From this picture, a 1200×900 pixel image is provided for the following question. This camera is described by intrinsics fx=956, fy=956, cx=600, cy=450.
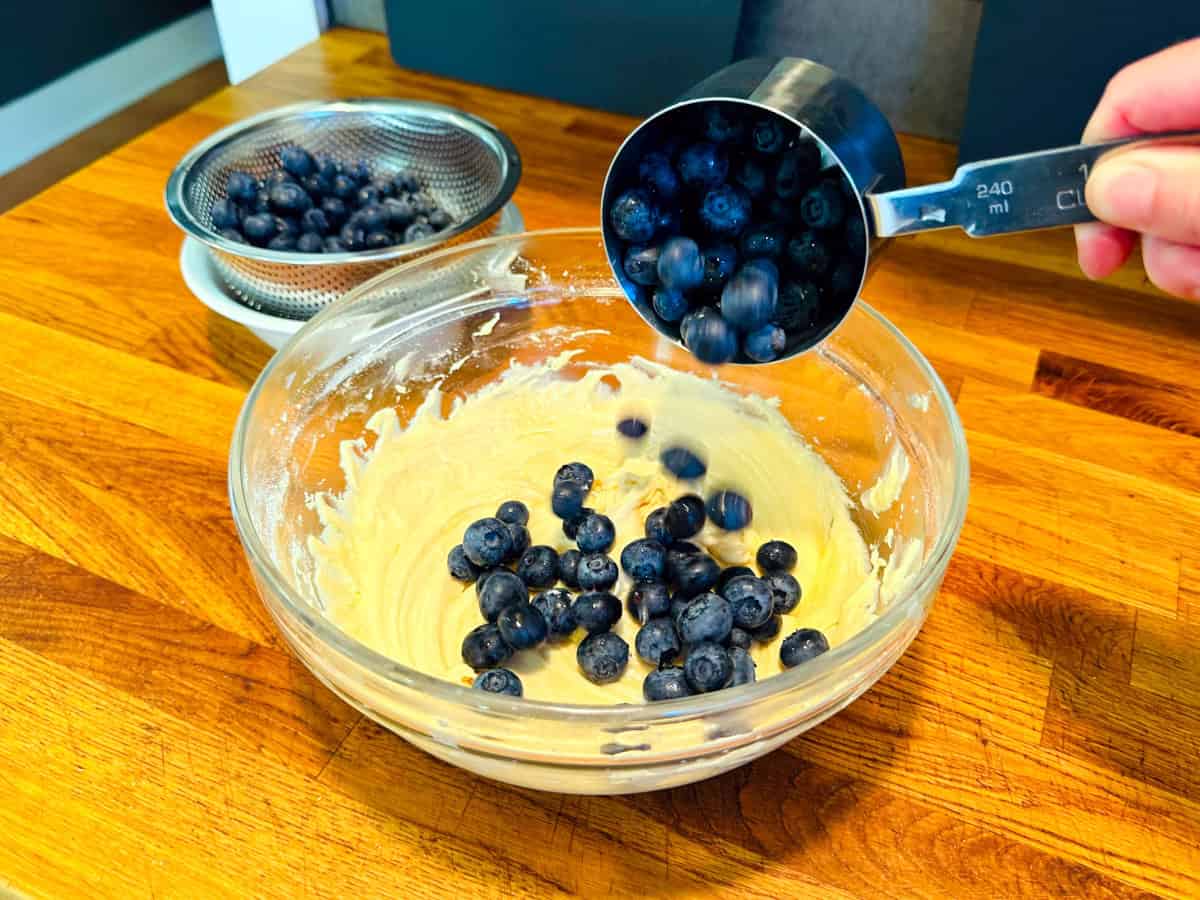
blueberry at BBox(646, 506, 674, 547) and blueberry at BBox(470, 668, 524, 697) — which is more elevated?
blueberry at BBox(470, 668, 524, 697)

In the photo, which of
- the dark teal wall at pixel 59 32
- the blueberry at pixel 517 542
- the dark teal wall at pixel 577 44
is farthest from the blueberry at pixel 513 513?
the dark teal wall at pixel 59 32

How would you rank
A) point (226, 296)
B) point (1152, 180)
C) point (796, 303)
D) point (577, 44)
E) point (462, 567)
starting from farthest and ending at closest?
point (577, 44)
point (226, 296)
point (462, 567)
point (796, 303)
point (1152, 180)

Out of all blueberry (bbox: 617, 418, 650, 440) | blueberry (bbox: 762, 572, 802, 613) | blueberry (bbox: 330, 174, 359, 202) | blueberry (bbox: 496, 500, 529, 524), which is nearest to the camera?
blueberry (bbox: 762, 572, 802, 613)

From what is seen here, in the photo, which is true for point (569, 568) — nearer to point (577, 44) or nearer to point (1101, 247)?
point (1101, 247)

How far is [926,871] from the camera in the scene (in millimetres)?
817

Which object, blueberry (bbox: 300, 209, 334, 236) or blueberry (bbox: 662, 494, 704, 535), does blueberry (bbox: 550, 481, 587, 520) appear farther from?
blueberry (bbox: 300, 209, 334, 236)

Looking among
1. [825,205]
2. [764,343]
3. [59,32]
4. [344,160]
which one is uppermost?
[825,205]

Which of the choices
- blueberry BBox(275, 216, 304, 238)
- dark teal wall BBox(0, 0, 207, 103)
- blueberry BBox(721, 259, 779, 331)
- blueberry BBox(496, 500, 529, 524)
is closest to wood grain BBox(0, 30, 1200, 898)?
blueberry BBox(275, 216, 304, 238)

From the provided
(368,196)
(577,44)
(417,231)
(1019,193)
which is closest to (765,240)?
(1019,193)

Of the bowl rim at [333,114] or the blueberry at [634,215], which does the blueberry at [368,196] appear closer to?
the bowl rim at [333,114]

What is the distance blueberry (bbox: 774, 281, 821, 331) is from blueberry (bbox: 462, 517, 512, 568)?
1.21 ft

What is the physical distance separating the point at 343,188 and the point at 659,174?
2.49 feet

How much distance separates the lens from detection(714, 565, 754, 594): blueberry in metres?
1.02

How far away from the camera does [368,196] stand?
1.53 meters
